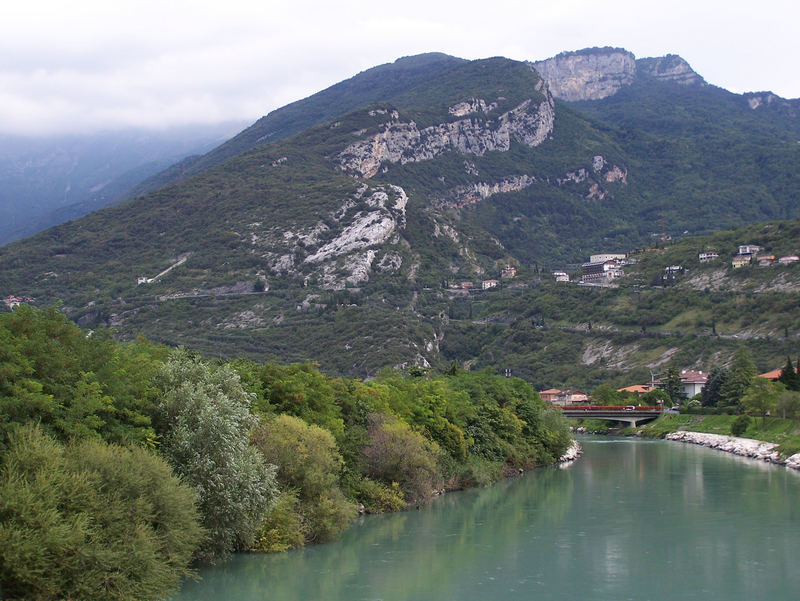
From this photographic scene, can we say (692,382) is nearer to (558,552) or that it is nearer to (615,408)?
(615,408)

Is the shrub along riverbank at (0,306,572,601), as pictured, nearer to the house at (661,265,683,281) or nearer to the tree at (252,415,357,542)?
the tree at (252,415,357,542)

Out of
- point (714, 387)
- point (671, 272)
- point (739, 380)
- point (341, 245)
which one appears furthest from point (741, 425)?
point (341, 245)

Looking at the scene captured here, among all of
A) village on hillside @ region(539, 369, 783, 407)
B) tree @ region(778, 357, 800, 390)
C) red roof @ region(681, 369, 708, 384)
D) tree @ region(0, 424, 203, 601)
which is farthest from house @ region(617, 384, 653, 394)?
tree @ region(0, 424, 203, 601)

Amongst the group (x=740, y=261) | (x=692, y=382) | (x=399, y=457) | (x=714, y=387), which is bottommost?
(x=692, y=382)

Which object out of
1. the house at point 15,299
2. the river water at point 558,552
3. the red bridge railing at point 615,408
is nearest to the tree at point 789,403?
the river water at point 558,552

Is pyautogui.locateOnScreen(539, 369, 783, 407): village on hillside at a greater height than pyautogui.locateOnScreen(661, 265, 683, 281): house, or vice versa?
pyautogui.locateOnScreen(661, 265, 683, 281): house

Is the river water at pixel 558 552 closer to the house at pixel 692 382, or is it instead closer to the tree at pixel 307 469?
the tree at pixel 307 469

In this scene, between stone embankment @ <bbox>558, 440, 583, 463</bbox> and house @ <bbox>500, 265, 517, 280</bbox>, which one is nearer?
stone embankment @ <bbox>558, 440, 583, 463</bbox>

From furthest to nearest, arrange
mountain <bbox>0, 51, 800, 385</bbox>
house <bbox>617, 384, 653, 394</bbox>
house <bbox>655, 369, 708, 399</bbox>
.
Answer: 1. mountain <bbox>0, 51, 800, 385</bbox>
2. house <bbox>617, 384, 653, 394</bbox>
3. house <bbox>655, 369, 708, 399</bbox>
